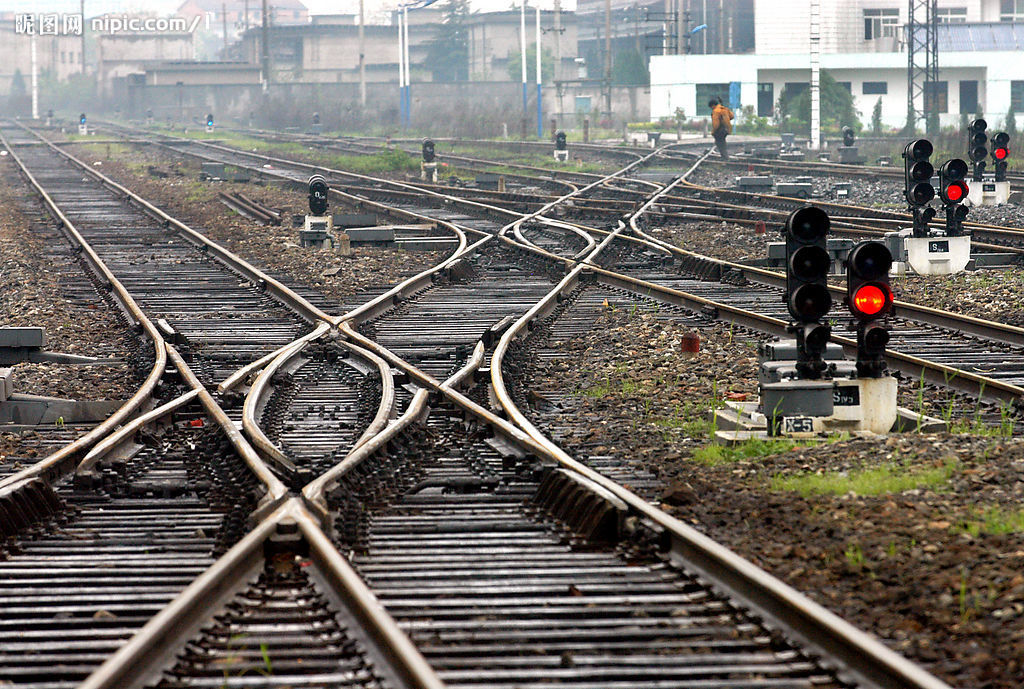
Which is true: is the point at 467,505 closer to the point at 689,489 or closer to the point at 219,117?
the point at 689,489

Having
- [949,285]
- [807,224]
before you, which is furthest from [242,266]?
[807,224]

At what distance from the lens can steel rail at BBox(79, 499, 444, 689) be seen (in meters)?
4.18

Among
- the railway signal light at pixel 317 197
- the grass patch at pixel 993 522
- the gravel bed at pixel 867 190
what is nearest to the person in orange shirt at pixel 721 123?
the gravel bed at pixel 867 190

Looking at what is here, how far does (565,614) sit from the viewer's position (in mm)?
5027

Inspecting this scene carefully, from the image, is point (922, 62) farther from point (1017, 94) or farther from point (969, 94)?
point (1017, 94)

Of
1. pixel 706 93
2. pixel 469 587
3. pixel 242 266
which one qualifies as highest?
pixel 706 93

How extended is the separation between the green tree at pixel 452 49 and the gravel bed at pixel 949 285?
260 ft

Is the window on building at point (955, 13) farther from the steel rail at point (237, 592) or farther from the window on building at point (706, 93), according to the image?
the steel rail at point (237, 592)

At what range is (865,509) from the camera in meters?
6.36

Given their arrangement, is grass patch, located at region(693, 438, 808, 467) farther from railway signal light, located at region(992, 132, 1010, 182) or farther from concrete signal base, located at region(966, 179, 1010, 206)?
railway signal light, located at region(992, 132, 1010, 182)

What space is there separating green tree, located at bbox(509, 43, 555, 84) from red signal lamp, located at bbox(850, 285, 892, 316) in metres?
78.9

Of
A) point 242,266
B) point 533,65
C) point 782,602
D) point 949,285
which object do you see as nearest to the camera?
point 782,602

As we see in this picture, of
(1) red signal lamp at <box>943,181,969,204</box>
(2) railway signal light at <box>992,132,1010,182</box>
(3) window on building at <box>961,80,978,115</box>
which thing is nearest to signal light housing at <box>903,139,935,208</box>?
(1) red signal lamp at <box>943,181,969,204</box>

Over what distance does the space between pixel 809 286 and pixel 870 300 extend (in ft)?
1.18
